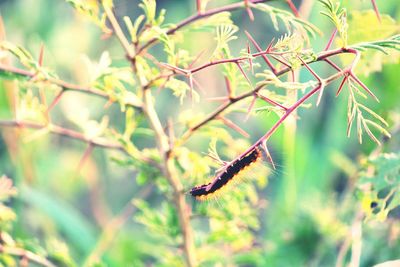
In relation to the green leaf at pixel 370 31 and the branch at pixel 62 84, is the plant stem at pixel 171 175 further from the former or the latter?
the green leaf at pixel 370 31

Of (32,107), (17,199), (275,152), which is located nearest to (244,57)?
(275,152)

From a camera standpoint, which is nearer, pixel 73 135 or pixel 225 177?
pixel 225 177

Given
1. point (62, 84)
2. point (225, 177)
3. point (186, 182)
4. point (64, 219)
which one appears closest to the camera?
point (225, 177)

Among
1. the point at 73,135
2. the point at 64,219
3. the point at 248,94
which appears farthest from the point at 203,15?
the point at 64,219

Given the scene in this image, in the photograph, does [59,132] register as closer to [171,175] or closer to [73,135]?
[73,135]

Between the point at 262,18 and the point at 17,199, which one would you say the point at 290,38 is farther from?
the point at 262,18

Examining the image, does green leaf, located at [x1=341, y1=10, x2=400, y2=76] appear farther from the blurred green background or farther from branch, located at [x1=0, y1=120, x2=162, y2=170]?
branch, located at [x1=0, y1=120, x2=162, y2=170]

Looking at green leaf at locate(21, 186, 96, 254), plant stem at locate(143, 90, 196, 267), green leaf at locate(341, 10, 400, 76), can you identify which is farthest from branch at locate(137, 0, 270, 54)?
green leaf at locate(21, 186, 96, 254)
